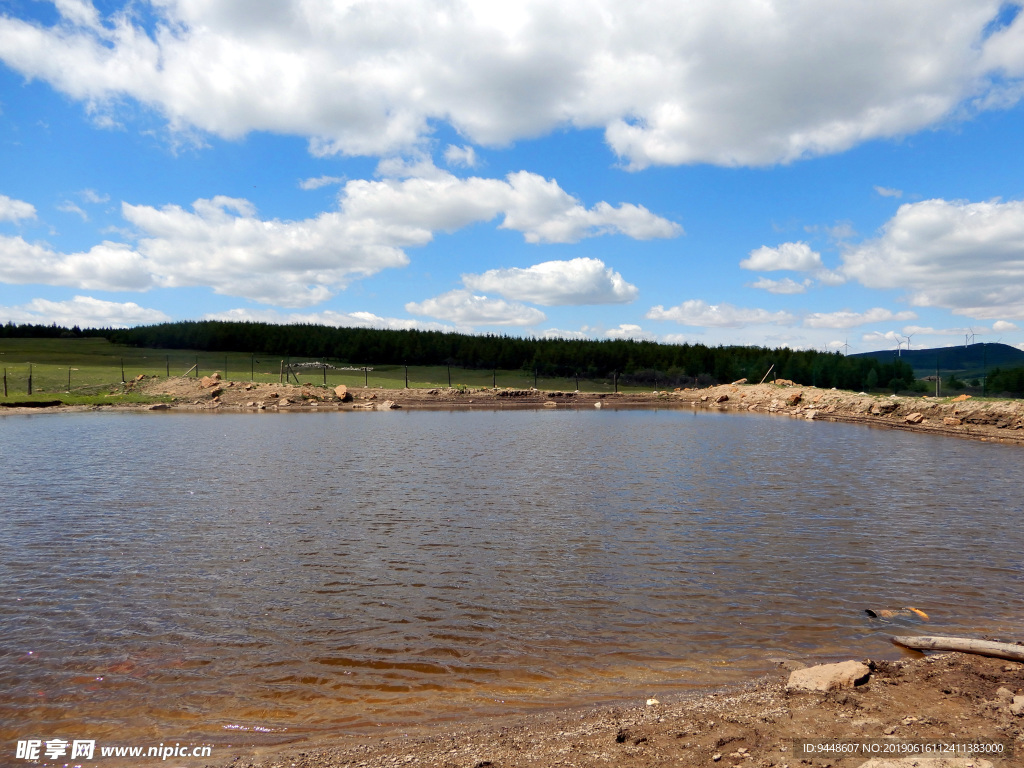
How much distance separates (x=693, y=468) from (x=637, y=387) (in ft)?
226

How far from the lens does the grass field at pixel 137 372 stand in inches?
2223

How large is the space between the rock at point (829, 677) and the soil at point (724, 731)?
91 mm

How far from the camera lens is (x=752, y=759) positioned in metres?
4.77

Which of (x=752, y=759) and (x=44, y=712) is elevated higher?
(x=752, y=759)

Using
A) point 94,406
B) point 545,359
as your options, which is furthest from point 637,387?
point 94,406

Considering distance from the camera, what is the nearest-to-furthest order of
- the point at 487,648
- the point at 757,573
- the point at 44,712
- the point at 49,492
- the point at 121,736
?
1. the point at 121,736
2. the point at 44,712
3. the point at 487,648
4. the point at 757,573
5. the point at 49,492

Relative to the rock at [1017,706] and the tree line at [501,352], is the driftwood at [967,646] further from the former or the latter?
the tree line at [501,352]

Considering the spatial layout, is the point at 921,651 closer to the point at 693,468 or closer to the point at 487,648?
the point at 487,648

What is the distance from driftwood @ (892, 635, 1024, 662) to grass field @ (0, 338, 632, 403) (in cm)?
5733

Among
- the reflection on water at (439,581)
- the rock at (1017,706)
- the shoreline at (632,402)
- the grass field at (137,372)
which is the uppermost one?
the grass field at (137,372)

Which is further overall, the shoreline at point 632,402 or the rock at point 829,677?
the shoreline at point 632,402

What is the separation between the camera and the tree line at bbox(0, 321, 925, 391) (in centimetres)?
9675

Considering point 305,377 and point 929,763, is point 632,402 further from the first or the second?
point 929,763

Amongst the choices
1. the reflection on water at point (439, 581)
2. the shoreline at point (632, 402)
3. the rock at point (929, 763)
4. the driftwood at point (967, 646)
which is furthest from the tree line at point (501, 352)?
the rock at point (929, 763)
